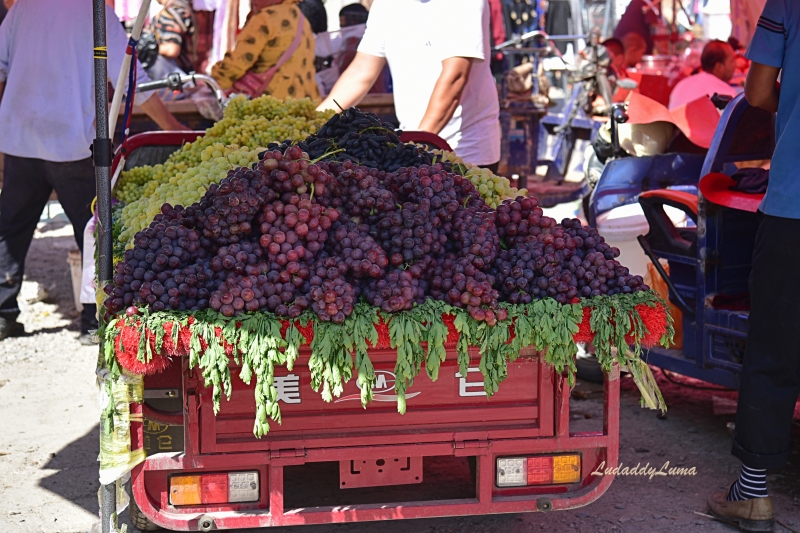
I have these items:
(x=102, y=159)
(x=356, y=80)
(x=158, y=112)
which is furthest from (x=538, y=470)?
(x=158, y=112)

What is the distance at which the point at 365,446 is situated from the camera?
2756mm

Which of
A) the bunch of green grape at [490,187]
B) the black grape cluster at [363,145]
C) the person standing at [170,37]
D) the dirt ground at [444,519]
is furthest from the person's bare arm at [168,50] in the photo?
the bunch of green grape at [490,187]

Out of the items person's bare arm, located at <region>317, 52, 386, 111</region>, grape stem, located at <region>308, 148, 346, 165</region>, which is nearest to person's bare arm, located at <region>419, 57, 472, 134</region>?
person's bare arm, located at <region>317, 52, 386, 111</region>

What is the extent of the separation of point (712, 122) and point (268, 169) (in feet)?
11.3

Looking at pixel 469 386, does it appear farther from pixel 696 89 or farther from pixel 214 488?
pixel 696 89

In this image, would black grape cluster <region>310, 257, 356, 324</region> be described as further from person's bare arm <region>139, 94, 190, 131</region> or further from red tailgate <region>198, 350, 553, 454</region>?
person's bare arm <region>139, 94, 190, 131</region>

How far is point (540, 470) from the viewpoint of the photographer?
2.84m

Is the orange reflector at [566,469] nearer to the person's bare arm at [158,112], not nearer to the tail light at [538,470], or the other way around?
the tail light at [538,470]

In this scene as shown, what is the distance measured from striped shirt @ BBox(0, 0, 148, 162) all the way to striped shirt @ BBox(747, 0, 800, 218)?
11.8 feet

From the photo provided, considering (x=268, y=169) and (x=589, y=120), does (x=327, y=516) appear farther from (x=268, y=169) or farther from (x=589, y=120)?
(x=589, y=120)

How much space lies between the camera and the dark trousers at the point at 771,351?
3.11 metres

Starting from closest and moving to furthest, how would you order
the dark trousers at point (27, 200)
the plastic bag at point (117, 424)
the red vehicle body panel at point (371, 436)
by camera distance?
the plastic bag at point (117, 424), the red vehicle body panel at point (371, 436), the dark trousers at point (27, 200)

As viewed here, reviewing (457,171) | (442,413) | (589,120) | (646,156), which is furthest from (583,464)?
(589,120)

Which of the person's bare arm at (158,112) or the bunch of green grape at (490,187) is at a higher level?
the person's bare arm at (158,112)
